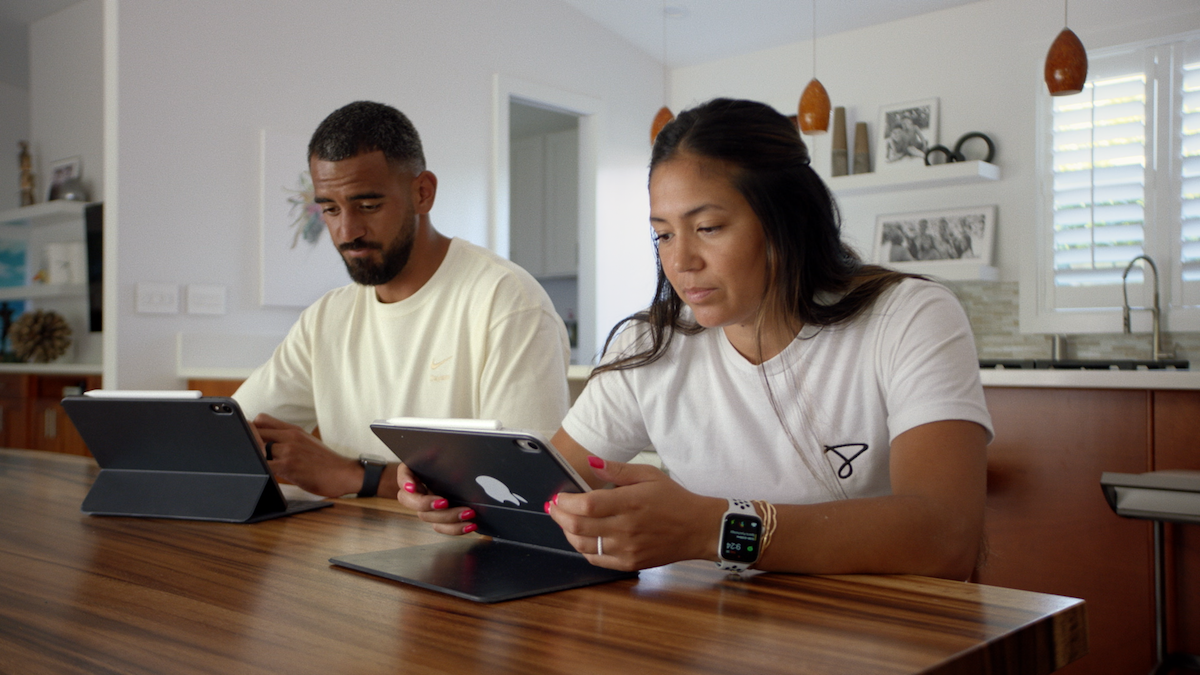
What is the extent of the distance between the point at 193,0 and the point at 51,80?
190cm

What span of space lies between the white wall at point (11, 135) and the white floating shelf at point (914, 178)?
536cm

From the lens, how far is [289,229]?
396cm

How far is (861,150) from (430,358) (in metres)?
3.62

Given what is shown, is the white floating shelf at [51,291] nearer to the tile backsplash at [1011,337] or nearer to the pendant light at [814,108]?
the pendant light at [814,108]

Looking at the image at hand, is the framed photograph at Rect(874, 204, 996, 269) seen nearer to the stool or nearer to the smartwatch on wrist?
the stool

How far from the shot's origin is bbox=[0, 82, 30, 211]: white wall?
620 centimetres

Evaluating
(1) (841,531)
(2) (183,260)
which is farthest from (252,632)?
(2) (183,260)

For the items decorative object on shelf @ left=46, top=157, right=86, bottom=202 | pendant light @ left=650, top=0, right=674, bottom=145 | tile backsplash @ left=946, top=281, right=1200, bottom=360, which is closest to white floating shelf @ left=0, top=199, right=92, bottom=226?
decorative object on shelf @ left=46, top=157, right=86, bottom=202

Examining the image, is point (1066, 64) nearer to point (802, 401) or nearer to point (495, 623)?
point (802, 401)

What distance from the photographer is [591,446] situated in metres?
1.42

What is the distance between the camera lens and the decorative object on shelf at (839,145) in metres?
4.97

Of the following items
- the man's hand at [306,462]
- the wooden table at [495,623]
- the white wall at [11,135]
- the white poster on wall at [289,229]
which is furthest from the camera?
the white wall at [11,135]

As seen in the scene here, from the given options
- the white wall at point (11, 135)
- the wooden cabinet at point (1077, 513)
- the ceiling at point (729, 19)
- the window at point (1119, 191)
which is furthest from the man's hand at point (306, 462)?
the white wall at point (11, 135)

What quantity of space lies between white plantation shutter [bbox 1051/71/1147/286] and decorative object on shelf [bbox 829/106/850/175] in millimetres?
1037
